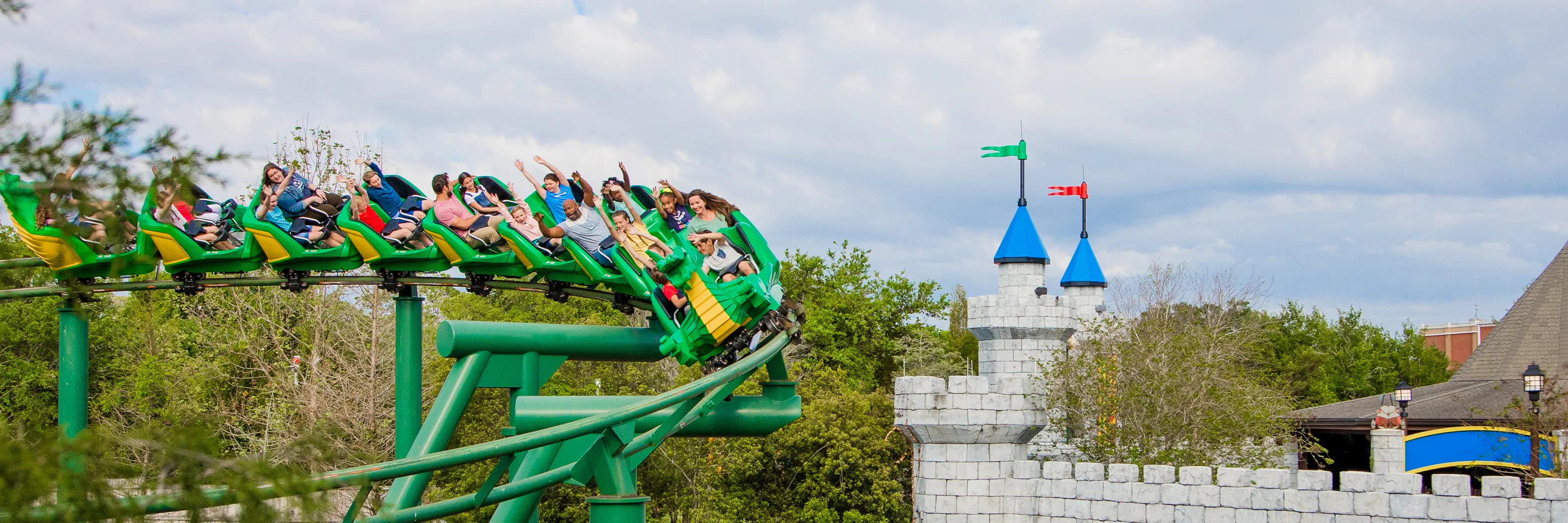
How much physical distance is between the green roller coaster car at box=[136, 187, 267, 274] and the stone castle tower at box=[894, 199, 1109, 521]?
721 cm

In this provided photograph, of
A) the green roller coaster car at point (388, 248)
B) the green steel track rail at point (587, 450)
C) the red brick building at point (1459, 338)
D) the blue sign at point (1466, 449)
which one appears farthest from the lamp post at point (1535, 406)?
the red brick building at point (1459, 338)

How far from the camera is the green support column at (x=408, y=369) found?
32.5 feet

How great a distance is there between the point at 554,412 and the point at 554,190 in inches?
80.9

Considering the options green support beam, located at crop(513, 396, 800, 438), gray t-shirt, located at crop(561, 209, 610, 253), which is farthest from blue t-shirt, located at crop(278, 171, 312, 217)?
green support beam, located at crop(513, 396, 800, 438)

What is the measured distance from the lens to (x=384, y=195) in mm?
9883

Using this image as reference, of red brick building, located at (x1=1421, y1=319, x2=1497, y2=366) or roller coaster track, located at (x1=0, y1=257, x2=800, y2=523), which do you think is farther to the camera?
red brick building, located at (x1=1421, y1=319, x2=1497, y2=366)

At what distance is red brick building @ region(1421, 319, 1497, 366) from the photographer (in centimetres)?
4553

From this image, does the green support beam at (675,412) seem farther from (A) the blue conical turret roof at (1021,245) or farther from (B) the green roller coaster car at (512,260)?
(A) the blue conical turret roof at (1021,245)

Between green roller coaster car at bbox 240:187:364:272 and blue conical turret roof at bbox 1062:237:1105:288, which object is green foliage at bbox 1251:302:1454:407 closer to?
blue conical turret roof at bbox 1062:237:1105:288

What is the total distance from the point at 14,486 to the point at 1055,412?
14.9 metres

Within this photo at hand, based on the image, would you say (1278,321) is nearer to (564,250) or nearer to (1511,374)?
(1511,374)

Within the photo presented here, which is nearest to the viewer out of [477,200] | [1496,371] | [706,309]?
[706,309]

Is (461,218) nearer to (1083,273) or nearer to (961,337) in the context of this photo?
(1083,273)

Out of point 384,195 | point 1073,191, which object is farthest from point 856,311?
point 384,195
